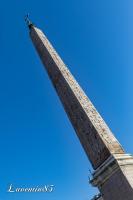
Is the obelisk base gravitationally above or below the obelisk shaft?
below

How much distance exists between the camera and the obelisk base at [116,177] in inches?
305

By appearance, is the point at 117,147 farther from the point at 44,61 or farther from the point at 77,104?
the point at 44,61

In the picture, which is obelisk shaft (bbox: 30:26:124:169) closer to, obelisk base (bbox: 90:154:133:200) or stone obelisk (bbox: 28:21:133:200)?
stone obelisk (bbox: 28:21:133:200)

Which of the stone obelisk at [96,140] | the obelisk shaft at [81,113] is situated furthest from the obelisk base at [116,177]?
the obelisk shaft at [81,113]

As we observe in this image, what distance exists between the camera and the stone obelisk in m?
8.05

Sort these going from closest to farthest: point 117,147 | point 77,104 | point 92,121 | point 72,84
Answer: point 117,147 < point 92,121 < point 77,104 < point 72,84

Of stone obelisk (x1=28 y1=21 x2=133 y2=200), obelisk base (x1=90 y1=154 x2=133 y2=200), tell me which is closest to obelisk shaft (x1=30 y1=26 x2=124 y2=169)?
stone obelisk (x1=28 y1=21 x2=133 y2=200)

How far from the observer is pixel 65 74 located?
11414 millimetres

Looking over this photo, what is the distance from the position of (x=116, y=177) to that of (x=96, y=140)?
4.06ft

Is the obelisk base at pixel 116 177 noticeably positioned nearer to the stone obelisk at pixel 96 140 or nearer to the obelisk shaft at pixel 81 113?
the stone obelisk at pixel 96 140

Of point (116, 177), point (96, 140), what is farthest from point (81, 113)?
point (116, 177)

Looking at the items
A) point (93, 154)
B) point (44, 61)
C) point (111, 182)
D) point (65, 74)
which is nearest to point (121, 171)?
point (111, 182)

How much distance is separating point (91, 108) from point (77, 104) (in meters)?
0.46

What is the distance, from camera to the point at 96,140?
8969 mm
